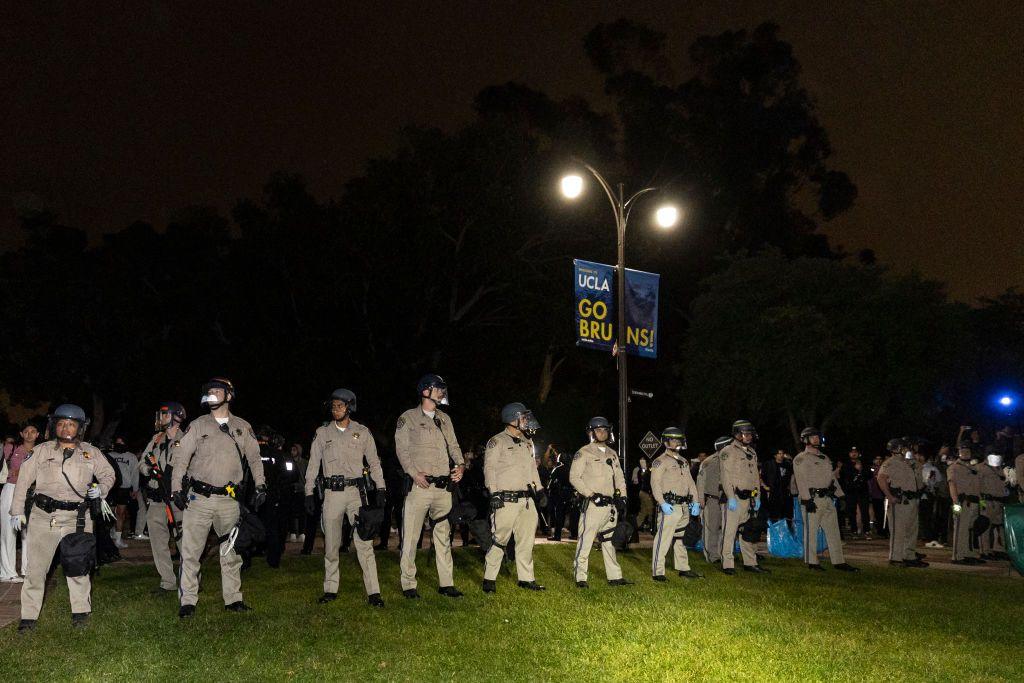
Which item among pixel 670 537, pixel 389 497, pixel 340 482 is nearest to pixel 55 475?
pixel 340 482

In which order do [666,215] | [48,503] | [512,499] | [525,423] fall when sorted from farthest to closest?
[666,215], [525,423], [512,499], [48,503]

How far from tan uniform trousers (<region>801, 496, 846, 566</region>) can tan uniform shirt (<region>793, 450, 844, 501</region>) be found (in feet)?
0.62

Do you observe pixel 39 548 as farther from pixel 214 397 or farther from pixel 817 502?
pixel 817 502

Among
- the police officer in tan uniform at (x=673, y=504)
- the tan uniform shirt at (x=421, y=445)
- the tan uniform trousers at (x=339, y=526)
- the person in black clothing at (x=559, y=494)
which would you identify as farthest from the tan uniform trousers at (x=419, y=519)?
the person in black clothing at (x=559, y=494)

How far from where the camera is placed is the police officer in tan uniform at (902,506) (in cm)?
1808

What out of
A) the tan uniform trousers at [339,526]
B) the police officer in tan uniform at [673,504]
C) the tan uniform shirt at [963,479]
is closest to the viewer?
the tan uniform trousers at [339,526]

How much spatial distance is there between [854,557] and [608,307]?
20.8ft

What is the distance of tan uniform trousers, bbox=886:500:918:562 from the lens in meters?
18.2

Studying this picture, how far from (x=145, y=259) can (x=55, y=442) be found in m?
41.0

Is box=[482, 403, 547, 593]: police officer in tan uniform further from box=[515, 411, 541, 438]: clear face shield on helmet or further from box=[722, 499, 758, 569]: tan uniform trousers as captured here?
box=[722, 499, 758, 569]: tan uniform trousers

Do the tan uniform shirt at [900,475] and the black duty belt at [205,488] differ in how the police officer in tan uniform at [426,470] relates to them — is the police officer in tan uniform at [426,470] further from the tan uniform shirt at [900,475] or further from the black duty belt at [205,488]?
the tan uniform shirt at [900,475]

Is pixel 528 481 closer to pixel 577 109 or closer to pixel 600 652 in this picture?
pixel 600 652

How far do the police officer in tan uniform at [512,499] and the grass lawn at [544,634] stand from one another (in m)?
0.34

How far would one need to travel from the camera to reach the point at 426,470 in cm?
1277
